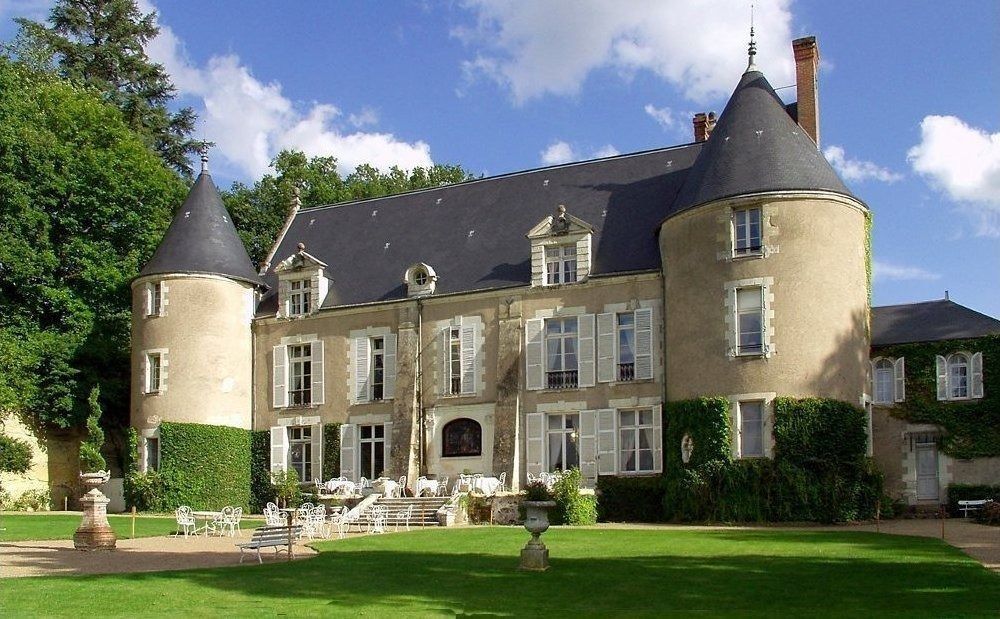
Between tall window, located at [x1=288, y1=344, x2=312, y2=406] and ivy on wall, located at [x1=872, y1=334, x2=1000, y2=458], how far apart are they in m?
15.2

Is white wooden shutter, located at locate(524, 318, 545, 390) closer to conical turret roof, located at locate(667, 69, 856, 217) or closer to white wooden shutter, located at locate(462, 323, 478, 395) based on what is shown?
white wooden shutter, located at locate(462, 323, 478, 395)

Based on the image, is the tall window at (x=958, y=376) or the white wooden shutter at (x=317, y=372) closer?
the tall window at (x=958, y=376)

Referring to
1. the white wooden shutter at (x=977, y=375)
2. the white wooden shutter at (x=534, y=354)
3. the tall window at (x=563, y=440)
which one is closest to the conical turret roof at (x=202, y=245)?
the white wooden shutter at (x=534, y=354)

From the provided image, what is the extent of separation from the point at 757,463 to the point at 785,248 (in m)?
4.67

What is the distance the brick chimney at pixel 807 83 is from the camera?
28125 mm

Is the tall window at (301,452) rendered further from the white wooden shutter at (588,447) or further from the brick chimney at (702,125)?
the brick chimney at (702,125)

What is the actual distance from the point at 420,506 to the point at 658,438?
5.65 m

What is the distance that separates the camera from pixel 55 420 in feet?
108

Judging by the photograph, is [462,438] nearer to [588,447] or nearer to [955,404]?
[588,447]

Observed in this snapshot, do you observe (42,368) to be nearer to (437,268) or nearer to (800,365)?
(437,268)

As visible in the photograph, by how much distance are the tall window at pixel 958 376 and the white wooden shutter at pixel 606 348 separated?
8.04 meters

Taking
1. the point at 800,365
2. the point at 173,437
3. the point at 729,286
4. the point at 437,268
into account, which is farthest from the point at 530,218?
the point at 173,437

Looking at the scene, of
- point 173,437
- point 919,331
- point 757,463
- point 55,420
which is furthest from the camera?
point 55,420

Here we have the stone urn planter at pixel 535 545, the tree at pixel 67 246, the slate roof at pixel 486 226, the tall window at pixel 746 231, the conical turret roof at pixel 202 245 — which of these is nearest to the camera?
the stone urn planter at pixel 535 545
